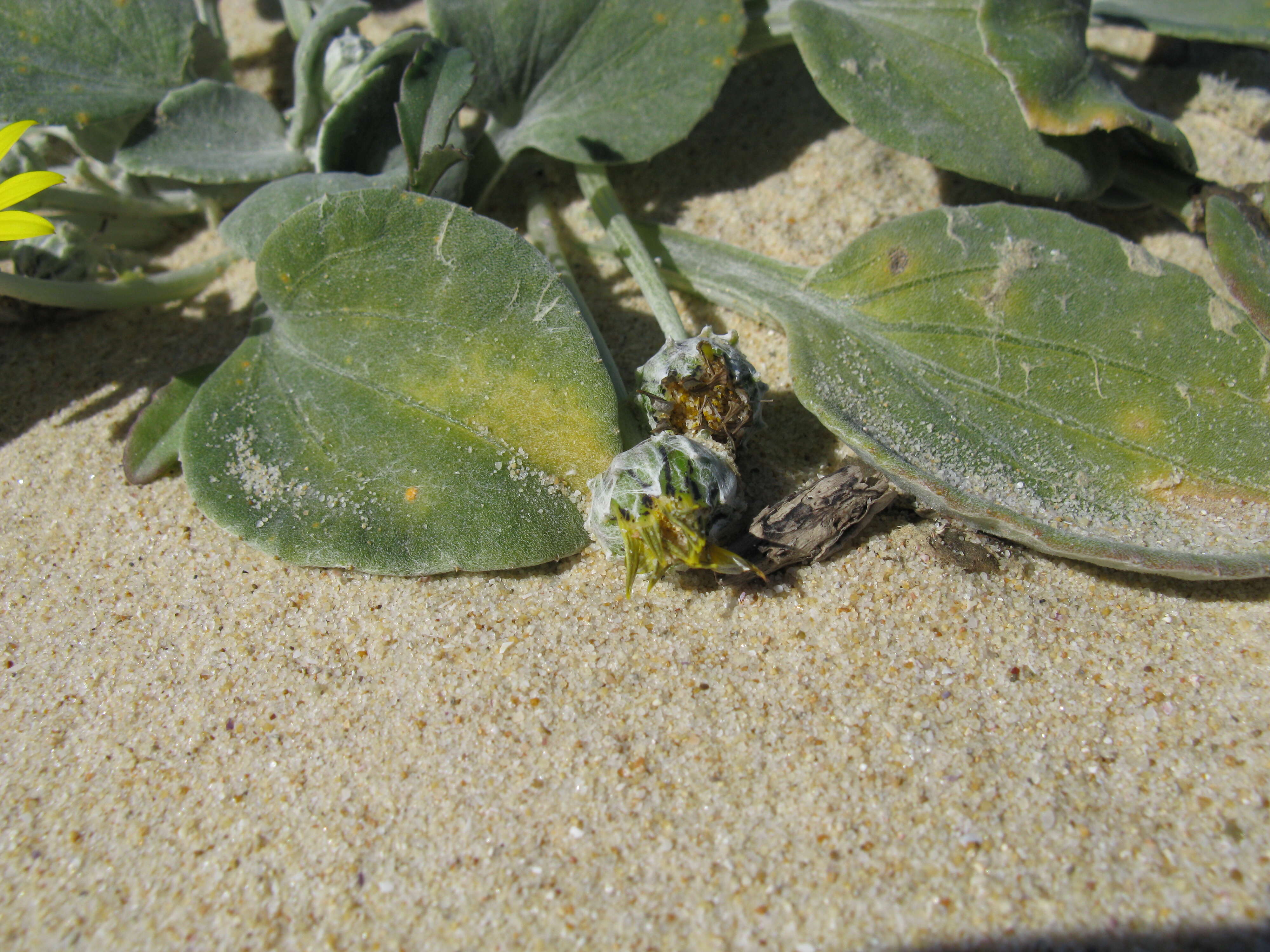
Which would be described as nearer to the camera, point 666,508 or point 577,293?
point 666,508

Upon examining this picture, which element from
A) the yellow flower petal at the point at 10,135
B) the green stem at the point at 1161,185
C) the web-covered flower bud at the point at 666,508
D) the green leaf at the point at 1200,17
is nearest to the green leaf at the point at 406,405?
the web-covered flower bud at the point at 666,508

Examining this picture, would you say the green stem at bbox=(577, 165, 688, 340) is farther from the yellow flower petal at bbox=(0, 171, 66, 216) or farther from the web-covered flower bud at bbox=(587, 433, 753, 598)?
the yellow flower petal at bbox=(0, 171, 66, 216)

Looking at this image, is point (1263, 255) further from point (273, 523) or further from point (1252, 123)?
point (273, 523)

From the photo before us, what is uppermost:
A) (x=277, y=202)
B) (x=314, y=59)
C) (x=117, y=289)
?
(x=314, y=59)

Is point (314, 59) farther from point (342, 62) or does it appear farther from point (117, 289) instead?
point (117, 289)

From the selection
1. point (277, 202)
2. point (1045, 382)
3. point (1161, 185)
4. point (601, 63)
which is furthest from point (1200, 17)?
point (277, 202)

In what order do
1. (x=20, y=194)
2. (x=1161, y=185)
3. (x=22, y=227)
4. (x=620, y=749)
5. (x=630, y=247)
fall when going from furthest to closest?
1. (x=1161, y=185)
2. (x=630, y=247)
3. (x=20, y=194)
4. (x=22, y=227)
5. (x=620, y=749)
